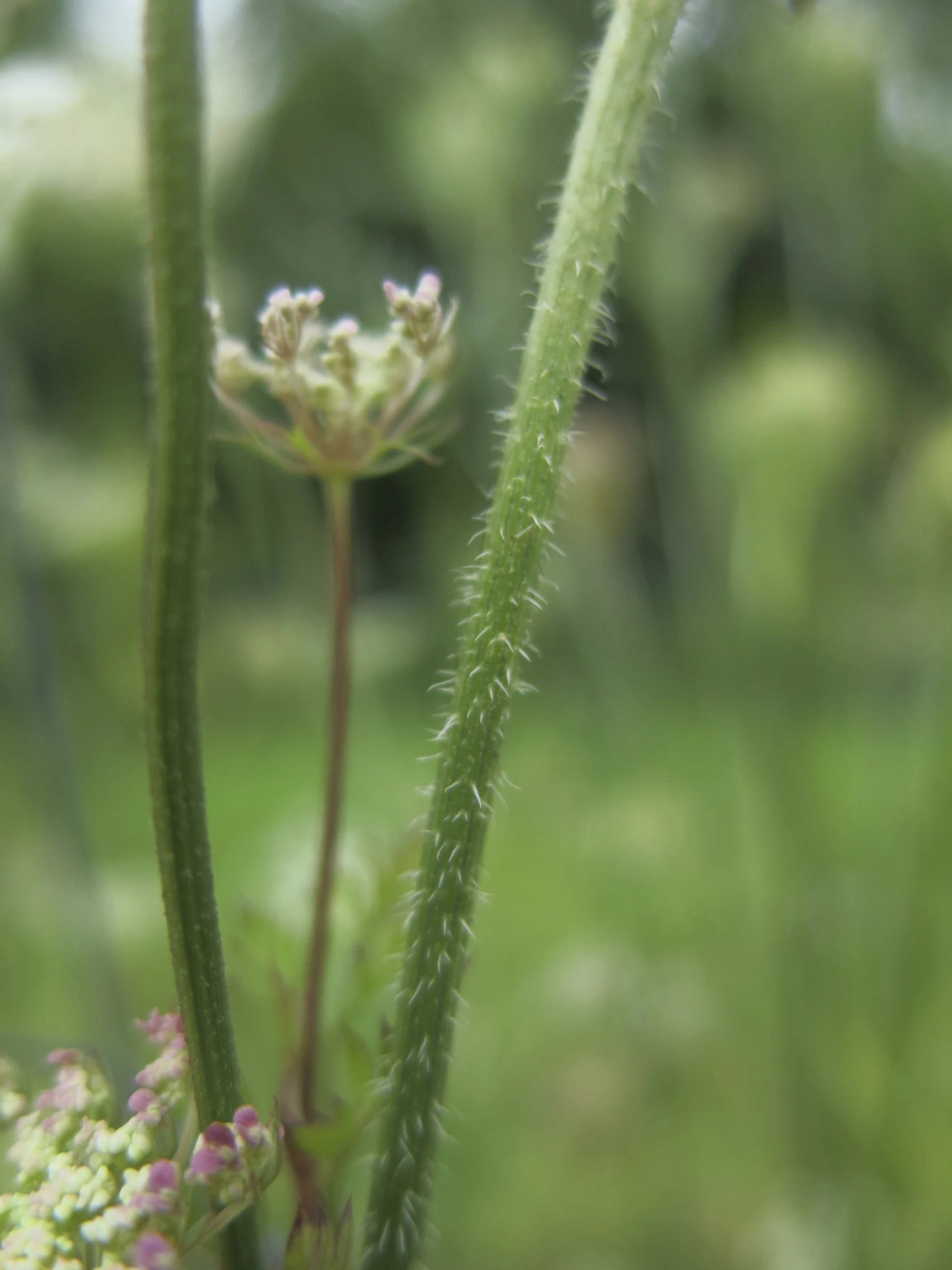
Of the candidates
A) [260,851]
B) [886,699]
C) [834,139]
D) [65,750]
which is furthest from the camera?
[886,699]

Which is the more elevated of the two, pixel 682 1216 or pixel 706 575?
pixel 706 575

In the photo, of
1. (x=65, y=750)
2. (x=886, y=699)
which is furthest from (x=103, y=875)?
(x=886, y=699)

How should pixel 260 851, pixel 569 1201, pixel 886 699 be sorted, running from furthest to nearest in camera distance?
pixel 886 699
pixel 260 851
pixel 569 1201

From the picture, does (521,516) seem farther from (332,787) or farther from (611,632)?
(611,632)

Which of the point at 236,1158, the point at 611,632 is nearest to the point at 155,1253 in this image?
the point at 236,1158

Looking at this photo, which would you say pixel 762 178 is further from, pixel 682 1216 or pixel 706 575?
pixel 682 1216

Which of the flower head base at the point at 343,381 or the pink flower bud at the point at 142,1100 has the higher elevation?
the flower head base at the point at 343,381
